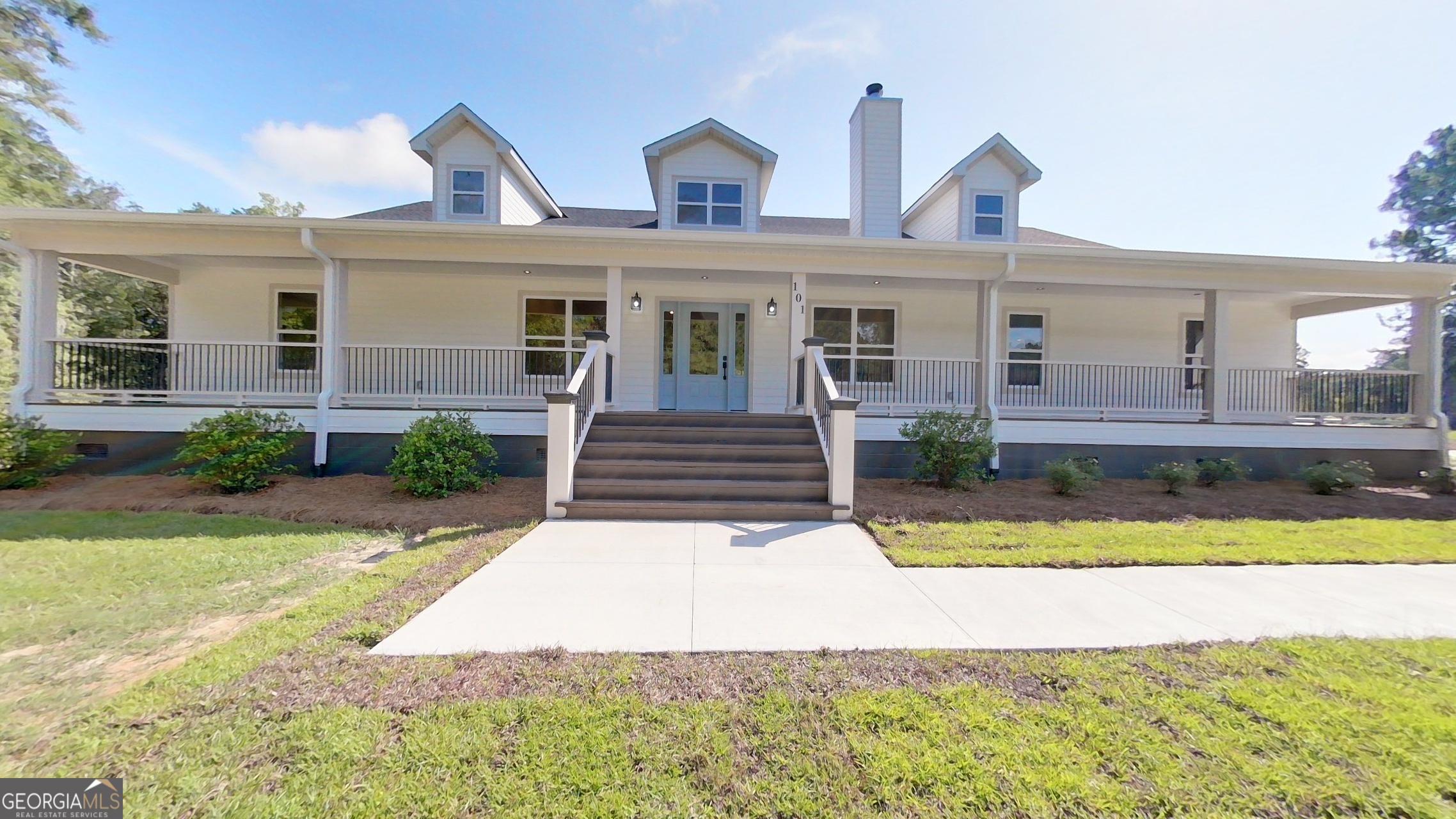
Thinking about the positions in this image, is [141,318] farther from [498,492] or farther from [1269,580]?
[1269,580]

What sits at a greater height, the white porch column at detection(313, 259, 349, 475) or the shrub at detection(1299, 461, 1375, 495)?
the white porch column at detection(313, 259, 349, 475)

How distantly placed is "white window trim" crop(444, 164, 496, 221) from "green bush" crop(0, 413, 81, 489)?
6.21 meters

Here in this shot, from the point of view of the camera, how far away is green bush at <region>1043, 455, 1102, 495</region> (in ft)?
23.0

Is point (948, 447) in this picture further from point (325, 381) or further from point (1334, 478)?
point (325, 381)

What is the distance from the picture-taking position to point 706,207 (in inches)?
407

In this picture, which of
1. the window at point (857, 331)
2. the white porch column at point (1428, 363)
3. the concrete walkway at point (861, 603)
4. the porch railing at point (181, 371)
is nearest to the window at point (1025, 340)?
the window at point (857, 331)

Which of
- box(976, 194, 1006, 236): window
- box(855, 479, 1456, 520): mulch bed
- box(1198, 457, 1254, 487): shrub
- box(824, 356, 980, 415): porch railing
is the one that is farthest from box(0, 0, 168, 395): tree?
box(1198, 457, 1254, 487): shrub

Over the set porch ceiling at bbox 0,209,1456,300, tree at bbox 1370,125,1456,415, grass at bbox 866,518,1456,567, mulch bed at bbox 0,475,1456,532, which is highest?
tree at bbox 1370,125,1456,415

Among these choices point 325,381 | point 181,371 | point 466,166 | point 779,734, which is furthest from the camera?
point 466,166

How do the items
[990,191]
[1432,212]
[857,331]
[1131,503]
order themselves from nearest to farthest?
[1131,503], [857,331], [990,191], [1432,212]

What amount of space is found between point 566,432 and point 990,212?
971cm

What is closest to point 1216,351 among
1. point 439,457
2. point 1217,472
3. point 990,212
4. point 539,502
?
point 1217,472

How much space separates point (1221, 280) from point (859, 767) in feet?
34.4

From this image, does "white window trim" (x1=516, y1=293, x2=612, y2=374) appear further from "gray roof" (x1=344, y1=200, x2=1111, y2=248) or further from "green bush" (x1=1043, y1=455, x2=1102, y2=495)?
"green bush" (x1=1043, y1=455, x2=1102, y2=495)
